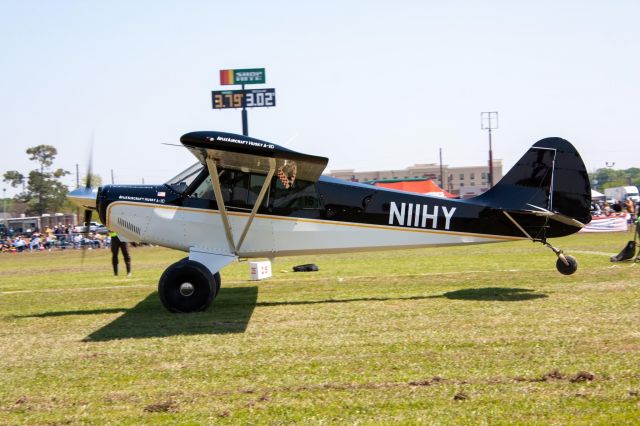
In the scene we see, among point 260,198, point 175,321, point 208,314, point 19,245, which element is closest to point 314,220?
point 260,198

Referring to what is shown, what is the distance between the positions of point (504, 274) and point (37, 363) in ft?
33.1

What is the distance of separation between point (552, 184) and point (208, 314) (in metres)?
6.24

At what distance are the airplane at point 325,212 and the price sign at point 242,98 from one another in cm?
4476

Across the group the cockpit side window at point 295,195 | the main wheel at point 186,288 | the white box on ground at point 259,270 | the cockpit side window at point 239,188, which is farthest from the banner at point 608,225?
the main wheel at point 186,288

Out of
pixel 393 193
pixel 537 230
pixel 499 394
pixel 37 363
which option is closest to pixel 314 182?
pixel 393 193

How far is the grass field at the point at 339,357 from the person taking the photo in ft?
Answer: 17.0

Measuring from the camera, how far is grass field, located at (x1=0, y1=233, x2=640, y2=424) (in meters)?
5.18

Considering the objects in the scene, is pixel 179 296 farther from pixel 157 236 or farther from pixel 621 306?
pixel 621 306

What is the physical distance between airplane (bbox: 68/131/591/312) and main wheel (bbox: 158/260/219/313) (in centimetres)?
58

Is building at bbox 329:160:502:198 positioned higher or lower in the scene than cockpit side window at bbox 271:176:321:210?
higher

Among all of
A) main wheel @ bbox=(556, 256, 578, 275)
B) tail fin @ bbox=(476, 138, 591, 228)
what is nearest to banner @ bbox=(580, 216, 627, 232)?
main wheel @ bbox=(556, 256, 578, 275)

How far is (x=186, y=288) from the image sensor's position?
393 inches

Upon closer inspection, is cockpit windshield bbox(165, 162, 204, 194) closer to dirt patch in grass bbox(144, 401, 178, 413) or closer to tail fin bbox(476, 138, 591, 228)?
tail fin bbox(476, 138, 591, 228)

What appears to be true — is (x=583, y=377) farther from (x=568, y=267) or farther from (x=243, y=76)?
(x=243, y=76)
